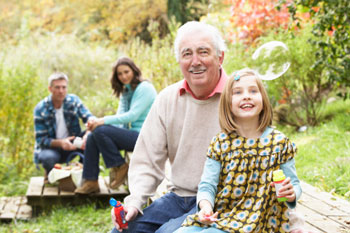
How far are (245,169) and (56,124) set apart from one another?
12.3ft

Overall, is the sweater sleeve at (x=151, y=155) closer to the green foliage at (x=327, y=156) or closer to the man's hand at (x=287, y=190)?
the man's hand at (x=287, y=190)

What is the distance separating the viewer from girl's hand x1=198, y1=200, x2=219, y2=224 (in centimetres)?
192

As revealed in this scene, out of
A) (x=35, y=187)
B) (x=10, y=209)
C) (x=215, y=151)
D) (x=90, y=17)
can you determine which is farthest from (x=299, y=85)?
(x=90, y=17)

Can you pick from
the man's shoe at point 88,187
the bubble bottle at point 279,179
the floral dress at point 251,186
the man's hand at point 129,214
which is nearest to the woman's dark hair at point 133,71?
the man's shoe at point 88,187

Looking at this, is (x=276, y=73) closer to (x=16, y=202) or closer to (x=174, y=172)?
(x=174, y=172)

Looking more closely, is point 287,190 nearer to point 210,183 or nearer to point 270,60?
point 210,183

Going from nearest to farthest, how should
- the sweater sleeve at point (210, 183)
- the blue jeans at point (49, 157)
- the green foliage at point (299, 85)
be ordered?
the sweater sleeve at point (210, 183)
the blue jeans at point (49, 157)
the green foliage at point (299, 85)

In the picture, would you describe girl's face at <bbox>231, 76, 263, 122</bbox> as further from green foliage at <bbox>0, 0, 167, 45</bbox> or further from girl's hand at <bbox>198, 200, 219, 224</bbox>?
green foliage at <bbox>0, 0, 167, 45</bbox>

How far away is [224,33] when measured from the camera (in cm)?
791

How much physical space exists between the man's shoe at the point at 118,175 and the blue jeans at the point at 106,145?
0.11 m

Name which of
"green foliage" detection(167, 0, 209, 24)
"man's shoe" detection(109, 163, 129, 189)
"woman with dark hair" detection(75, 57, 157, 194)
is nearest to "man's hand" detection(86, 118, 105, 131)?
"woman with dark hair" detection(75, 57, 157, 194)

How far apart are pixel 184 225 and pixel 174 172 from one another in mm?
505

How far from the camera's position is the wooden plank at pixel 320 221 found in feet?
8.25

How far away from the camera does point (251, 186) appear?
78.5 inches
